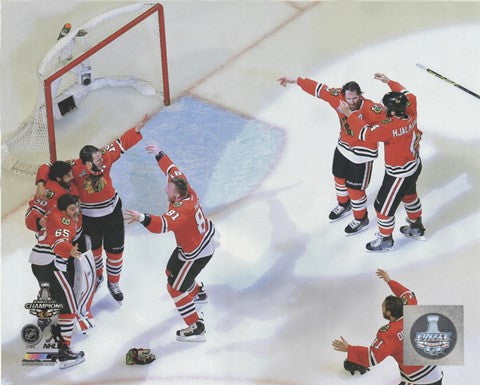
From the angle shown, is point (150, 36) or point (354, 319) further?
point (150, 36)

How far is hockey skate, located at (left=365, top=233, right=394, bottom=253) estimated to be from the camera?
36.5ft

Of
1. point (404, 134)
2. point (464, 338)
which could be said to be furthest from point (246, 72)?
point (464, 338)

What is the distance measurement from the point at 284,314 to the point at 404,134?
148 centimetres

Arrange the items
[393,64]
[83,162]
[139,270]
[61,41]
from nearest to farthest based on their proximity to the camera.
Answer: [83,162]
[139,270]
[61,41]
[393,64]

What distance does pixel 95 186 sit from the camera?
411 inches

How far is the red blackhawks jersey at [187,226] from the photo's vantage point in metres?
10.0

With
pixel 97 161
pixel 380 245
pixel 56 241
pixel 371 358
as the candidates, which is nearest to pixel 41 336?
pixel 56 241

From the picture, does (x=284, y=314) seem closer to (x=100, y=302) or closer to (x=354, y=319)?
(x=354, y=319)

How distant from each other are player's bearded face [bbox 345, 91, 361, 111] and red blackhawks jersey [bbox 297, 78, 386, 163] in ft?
0.13

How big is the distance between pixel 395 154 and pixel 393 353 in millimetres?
1493

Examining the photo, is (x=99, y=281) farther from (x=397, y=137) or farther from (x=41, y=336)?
(x=397, y=137)

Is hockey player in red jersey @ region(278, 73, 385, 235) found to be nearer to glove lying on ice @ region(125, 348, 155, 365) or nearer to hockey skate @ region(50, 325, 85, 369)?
glove lying on ice @ region(125, 348, 155, 365)

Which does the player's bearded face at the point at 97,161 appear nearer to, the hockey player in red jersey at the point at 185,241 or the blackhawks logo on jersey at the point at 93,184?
the blackhawks logo on jersey at the point at 93,184

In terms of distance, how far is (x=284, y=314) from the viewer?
1073 cm
